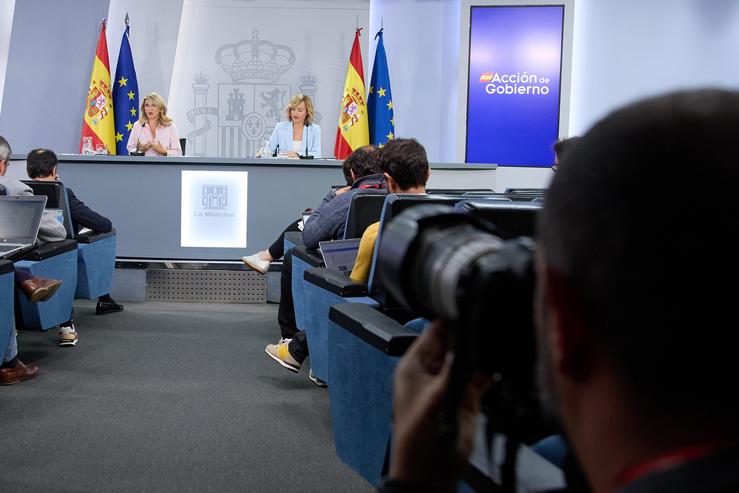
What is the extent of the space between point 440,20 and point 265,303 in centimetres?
404

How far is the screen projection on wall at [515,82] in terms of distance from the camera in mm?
7902

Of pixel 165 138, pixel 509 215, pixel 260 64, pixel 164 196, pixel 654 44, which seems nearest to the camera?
pixel 509 215

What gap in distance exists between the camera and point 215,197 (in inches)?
233

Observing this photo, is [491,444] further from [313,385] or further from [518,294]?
[313,385]

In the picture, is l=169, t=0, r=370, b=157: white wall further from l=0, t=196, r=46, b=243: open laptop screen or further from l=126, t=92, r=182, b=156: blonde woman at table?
l=0, t=196, r=46, b=243: open laptop screen

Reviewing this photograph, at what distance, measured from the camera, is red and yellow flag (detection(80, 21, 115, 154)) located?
7281 millimetres

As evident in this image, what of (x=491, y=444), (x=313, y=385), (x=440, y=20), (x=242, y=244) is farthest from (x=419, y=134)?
(x=491, y=444)

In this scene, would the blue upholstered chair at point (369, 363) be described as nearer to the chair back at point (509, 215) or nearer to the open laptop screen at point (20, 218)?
the chair back at point (509, 215)

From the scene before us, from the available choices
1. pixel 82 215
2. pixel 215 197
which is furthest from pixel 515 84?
pixel 82 215

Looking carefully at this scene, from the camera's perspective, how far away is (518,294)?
56cm

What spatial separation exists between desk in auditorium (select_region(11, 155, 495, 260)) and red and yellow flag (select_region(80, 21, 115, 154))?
1309 mm

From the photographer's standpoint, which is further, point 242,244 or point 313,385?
point 242,244

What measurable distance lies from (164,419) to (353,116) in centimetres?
487

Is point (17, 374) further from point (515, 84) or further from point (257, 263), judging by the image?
point (515, 84)
